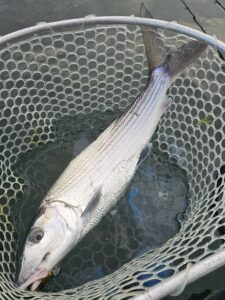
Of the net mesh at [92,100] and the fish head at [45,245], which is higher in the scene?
the net mesh at [92,100]

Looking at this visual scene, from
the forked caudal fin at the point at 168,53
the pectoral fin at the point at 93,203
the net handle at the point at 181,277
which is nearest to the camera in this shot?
the net handle at the point at 181,277

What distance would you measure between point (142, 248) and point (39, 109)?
1489mm

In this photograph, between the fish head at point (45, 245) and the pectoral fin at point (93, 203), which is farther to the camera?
the pectoral fin at point (93, 203)

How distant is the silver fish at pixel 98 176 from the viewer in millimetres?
2839

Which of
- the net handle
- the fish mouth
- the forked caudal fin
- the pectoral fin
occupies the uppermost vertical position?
the forked caudal fin

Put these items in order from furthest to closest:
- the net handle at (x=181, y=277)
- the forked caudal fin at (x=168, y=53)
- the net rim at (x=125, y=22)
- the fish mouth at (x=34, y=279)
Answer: the forked caudal fin at (x=168, y=53) → the net rim at (x=125, y=22) → the fish mouth at (x=34, y=279) → the net handle at (x=181, y=277)

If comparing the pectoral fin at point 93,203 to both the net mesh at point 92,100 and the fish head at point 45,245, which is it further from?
the net mesh at point 92,100

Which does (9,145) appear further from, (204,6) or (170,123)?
(204,6)

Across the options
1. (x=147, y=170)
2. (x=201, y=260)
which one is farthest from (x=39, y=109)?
(x=201, y=260)

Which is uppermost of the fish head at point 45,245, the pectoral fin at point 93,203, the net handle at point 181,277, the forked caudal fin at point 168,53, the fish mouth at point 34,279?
the forked caudal fin at point 168,53

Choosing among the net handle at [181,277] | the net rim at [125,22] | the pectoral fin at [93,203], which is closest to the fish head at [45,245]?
the pectoral fin at [93,203]

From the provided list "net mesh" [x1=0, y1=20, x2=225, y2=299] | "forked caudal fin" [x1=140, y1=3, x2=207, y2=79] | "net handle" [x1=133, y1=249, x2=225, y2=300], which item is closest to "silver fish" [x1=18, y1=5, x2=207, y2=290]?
"forked caudal fin" [x1=140, y1=3, x2=207, y2=79]

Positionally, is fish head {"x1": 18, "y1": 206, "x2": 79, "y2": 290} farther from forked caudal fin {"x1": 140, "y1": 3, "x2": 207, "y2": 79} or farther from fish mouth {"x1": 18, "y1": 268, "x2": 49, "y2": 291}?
forked caudal fin {"x1": 140, "y1": 3, "x2": 207, "y2": 79}

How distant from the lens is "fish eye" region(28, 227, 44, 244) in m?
2.84
